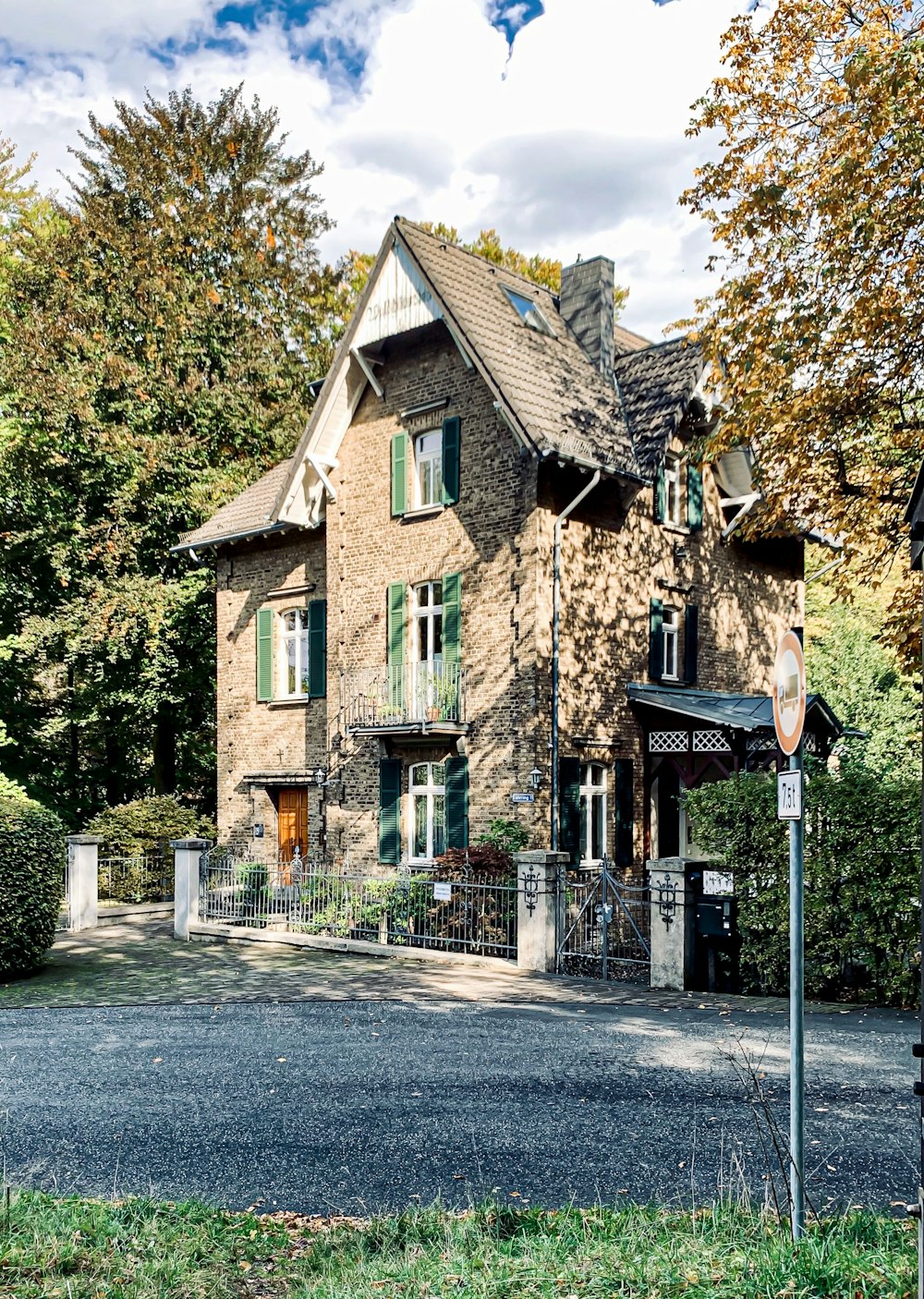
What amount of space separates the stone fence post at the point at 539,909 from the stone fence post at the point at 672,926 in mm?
1613

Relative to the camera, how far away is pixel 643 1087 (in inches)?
324

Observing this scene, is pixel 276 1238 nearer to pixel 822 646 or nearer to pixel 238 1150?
pixel 238 1150

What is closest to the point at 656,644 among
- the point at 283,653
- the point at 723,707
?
the point at 723,707

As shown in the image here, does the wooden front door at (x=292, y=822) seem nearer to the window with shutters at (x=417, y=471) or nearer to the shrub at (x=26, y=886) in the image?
the window with shutters at (x=417, y=471)

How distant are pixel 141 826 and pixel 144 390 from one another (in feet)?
34.2

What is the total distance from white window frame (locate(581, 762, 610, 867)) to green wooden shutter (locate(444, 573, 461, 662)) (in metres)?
2.97

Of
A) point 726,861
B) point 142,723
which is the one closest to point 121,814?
point 142,723

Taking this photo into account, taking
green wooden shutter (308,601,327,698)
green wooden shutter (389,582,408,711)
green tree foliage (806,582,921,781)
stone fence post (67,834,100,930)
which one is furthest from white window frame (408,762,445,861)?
green tree foliage (806,582,921,781)

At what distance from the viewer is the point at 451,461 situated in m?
19.9

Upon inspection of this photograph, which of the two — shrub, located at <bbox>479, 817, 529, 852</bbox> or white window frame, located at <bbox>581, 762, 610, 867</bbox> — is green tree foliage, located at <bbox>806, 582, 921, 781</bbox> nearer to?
white window frame, located at <bbox>581, 762, 610, 867</bbox>

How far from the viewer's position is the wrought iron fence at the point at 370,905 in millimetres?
15711

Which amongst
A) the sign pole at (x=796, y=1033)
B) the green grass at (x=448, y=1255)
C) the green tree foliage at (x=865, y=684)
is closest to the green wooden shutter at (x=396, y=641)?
the green tree foliage at (x=865, y=684)

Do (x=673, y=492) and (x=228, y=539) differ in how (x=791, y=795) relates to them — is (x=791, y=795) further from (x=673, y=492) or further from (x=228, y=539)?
(x=228, y=539)

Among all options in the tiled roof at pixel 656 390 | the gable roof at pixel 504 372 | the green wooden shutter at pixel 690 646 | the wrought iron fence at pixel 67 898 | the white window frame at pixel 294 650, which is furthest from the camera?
the white window frame at pixel 294 650
